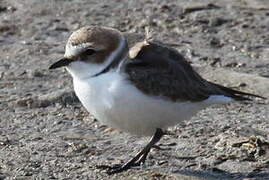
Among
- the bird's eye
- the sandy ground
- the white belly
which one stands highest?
the bird's eye

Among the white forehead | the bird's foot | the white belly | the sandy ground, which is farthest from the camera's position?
the sandy ground

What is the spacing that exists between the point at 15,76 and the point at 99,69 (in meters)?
2.60

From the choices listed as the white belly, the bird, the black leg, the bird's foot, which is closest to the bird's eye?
the bird

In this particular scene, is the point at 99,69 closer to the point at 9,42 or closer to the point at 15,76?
the point at 15,76

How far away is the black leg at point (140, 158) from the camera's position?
6.93m

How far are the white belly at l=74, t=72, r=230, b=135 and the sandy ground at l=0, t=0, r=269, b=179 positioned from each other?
1.33ft

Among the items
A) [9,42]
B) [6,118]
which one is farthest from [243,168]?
[9,42]

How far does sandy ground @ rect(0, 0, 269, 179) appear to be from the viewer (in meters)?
7.07

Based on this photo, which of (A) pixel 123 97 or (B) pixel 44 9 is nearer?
(A) pixel 123 97

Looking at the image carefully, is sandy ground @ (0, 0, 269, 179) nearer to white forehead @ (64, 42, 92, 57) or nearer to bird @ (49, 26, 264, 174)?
bird @ (49, 26, 264, 174)

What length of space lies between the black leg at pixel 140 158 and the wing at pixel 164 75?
0.31m

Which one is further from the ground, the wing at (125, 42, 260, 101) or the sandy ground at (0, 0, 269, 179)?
the wing at (125, 42, 260, 101)

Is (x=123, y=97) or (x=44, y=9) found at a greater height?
(x=123, y=97)

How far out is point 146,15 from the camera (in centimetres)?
1075
